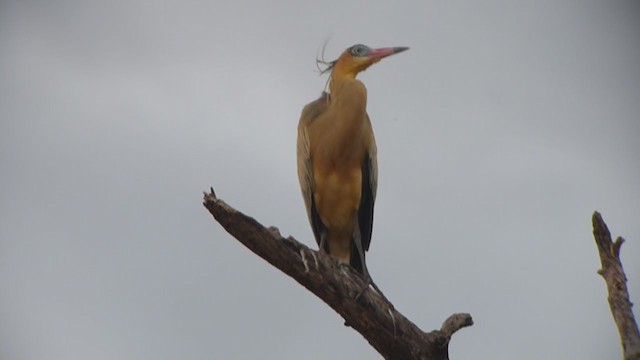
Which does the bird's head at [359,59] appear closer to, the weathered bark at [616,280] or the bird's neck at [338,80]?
the bird's neck at [338,80]

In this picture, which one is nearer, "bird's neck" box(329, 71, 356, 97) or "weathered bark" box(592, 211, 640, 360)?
"weathered bark" box(592, 211, 640, 360)

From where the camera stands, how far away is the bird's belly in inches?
271

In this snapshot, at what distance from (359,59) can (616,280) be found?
3.46m

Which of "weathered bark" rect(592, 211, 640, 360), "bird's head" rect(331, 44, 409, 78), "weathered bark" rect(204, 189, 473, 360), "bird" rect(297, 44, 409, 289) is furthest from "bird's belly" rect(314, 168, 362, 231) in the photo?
"weathered bark" rect(592, 211, 640, 360)

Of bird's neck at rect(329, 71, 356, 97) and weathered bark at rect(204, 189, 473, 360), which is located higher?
bird's neck at rect(329, 71, 356, 97)

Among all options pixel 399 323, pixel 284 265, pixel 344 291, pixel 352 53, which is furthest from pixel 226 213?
pixel 352 53

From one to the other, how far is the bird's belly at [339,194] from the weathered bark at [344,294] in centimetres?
156

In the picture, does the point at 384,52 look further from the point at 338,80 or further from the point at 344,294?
the point at 344,294

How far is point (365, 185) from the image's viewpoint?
707cm

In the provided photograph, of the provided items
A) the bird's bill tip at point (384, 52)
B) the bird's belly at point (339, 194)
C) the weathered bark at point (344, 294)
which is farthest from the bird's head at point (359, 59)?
the weathered bark at point (344, 294)

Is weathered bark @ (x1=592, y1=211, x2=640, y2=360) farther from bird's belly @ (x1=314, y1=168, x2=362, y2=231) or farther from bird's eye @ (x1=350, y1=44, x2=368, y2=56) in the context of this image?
bird's eye @ (x1=350, y1=44, x2=368, y2=56)

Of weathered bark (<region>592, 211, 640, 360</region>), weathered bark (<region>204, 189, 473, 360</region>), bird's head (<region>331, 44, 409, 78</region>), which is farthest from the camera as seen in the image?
bird's head (<region>331, 44, 409, 78</region>)

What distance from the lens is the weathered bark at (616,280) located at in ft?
15.4

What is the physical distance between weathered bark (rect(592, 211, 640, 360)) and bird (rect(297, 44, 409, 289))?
2241 mm
